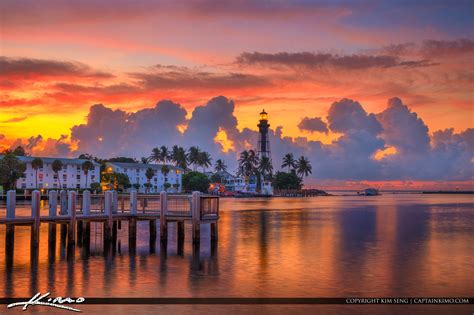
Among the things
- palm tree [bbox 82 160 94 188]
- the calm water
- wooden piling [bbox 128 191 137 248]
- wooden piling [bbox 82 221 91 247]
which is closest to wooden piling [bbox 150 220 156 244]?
the calm water

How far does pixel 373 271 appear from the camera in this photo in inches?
1195

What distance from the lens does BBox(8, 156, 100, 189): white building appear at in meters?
159

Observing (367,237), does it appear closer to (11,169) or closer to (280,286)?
(280,286)

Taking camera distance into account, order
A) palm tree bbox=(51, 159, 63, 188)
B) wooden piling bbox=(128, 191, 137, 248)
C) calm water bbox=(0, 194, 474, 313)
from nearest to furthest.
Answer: calm water bbox=(0, 194, 474, 313) < wooden piling bbox=(128, 191, 137, 248) < palm tree bbox=(51, 159, 63, 188)

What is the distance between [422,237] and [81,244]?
99.3 feet

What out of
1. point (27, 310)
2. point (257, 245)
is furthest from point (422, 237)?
point (27, 310)

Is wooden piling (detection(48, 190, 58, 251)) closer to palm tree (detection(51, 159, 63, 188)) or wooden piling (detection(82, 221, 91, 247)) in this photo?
wooden piling (detection(82, 221, 91, 247))

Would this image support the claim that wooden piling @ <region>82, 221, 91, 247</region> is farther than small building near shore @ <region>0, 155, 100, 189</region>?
No

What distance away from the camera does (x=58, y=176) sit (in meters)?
168

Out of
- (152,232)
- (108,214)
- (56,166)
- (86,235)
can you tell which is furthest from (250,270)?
(56,166)

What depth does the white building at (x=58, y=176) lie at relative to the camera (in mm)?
159125
